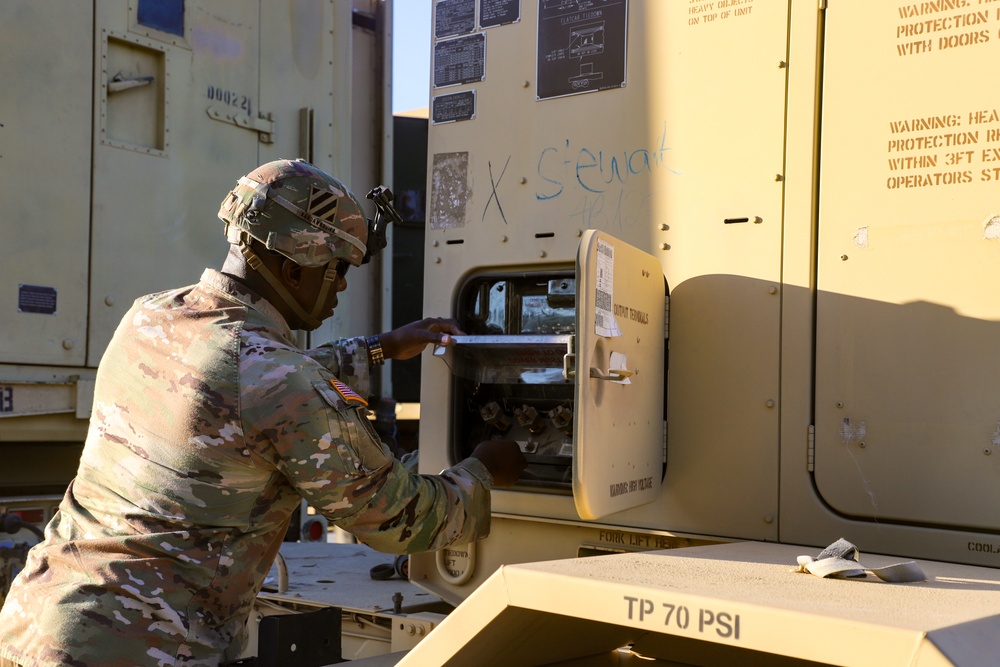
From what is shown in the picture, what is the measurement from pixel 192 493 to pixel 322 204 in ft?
2.34

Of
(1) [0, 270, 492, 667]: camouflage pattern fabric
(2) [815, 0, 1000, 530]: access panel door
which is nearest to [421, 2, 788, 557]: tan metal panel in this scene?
(2) [815, 0, 1000, 530]: access panel door

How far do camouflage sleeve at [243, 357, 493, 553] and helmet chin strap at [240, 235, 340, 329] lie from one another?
0.26 metres

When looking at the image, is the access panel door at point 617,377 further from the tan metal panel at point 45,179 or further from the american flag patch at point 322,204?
the tan metal panel at point 45,179

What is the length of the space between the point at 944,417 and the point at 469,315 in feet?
4.44

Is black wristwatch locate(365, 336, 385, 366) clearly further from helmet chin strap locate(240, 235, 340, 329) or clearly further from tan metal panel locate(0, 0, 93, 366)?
tan metal panel locate(0, 0, 93, 366)

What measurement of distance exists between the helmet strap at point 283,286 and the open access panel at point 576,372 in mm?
503

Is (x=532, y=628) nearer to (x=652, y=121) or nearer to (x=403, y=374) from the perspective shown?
(x=652, y=121)

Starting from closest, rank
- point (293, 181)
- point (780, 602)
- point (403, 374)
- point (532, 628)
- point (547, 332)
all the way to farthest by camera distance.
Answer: point (780, 602) → point (532, 628) → point (293, 181) → point (547, 332) → point (403, 374)

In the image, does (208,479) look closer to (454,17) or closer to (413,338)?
(413,338)

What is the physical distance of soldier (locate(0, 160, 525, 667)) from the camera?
2.14 m

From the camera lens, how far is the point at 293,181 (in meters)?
2.44

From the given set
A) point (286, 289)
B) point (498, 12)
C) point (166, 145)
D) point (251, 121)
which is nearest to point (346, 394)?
point (286, 289)

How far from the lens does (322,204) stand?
95.9 inches

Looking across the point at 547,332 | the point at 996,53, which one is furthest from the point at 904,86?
the point at 547,332
